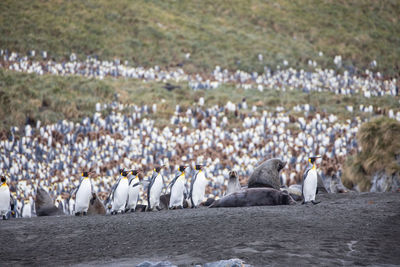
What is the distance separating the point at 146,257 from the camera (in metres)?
6.34

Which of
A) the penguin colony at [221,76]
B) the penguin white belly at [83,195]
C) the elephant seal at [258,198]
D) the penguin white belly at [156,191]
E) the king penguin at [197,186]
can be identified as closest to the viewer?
the elephant seal at [258,198]

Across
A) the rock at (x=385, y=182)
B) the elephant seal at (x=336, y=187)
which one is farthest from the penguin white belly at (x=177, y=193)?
the rock at (x=385, y=182)

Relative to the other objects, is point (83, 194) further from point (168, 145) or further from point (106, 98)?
point (106, 98)

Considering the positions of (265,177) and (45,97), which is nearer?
(265,177)

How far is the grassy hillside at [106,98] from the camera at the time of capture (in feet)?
106

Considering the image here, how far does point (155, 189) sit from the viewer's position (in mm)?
11742

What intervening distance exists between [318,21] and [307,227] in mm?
61076

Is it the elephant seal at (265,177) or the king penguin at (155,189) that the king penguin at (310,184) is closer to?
the elephant seal at (265,177)

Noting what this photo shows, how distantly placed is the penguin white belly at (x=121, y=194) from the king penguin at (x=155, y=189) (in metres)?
0.72

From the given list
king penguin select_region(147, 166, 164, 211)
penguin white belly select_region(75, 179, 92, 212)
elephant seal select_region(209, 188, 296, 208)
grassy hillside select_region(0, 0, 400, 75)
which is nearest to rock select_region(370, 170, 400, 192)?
elephant seal select_region(209, 188, 296, 208)

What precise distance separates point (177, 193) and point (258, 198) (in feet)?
5.99

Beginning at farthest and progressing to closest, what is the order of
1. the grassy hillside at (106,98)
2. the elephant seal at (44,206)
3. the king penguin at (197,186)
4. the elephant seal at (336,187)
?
the grassy hillside at (106,98) → the elephant seal at (336,187) → the elephant seal at (44,206) → the king penguin at (197,186)

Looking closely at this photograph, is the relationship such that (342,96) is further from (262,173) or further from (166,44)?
(262,173)

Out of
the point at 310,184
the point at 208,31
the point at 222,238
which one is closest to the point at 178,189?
the point at 310,184
